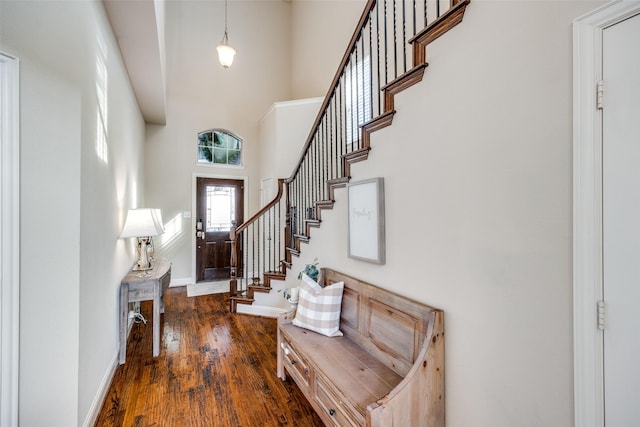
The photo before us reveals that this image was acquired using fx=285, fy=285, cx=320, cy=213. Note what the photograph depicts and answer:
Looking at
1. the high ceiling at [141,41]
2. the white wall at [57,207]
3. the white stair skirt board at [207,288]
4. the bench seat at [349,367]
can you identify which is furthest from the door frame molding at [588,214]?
the white stair skirt board at [207,288]

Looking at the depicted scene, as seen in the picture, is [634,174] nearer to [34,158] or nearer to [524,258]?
[524,258]

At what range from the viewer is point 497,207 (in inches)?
49.1

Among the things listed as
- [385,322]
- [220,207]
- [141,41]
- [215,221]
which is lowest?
[385,322]

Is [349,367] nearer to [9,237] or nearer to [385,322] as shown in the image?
[385,322]

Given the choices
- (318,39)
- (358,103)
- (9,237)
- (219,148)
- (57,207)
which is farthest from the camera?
(219,148)

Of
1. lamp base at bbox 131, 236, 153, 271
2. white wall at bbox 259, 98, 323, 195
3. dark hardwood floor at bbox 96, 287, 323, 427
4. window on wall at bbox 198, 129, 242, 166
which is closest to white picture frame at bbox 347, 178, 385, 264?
dark hardwood floor at bbox 96, 287, 323, 427

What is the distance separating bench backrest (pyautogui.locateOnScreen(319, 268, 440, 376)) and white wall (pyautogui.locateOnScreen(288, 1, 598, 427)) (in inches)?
3.8

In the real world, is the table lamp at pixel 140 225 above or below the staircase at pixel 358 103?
below

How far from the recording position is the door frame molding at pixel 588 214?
0.97 metres

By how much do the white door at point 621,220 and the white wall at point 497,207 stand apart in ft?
0.33

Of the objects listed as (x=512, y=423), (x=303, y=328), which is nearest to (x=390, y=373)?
(x=512, y=423)

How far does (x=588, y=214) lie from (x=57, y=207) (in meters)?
2.41

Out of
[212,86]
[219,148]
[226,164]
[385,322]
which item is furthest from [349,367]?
[212,86]

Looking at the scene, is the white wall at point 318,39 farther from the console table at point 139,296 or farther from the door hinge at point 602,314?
the door hinge at point 602,314
